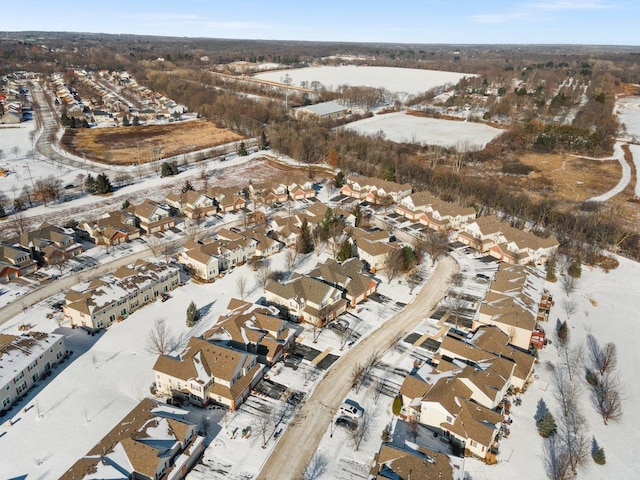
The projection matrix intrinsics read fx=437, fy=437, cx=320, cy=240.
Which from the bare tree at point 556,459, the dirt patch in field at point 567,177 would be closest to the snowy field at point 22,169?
the bare tree at point 556,459

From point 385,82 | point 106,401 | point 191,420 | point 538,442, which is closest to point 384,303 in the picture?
point 538,442

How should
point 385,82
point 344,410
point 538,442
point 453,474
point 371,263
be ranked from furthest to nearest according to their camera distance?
1. point 385,82
2. point 371,263
3. point 344,410
4. point 538,442
5. point 453,474

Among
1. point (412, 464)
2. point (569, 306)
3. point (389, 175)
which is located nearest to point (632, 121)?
point (389, 175)

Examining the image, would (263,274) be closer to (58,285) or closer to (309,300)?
(309,300)

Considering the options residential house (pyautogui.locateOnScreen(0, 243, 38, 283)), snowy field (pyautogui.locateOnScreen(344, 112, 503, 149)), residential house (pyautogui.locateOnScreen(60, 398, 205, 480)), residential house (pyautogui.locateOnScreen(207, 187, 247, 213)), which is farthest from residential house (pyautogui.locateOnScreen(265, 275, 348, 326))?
snowy field (pyautogui.locateOnScreen(344, 112, 503, 149))

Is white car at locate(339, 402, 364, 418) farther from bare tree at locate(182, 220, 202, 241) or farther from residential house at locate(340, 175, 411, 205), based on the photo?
residential house at locate(340, 175, 411, 205)

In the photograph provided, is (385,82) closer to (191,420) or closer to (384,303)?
(384,303)

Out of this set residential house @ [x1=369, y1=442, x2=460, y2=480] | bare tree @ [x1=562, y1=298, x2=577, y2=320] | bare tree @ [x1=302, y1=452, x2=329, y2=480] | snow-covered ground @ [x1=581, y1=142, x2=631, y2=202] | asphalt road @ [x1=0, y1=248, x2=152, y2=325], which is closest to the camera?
residential house @ [x1=369, y1=442, x2=460, y2=480]
